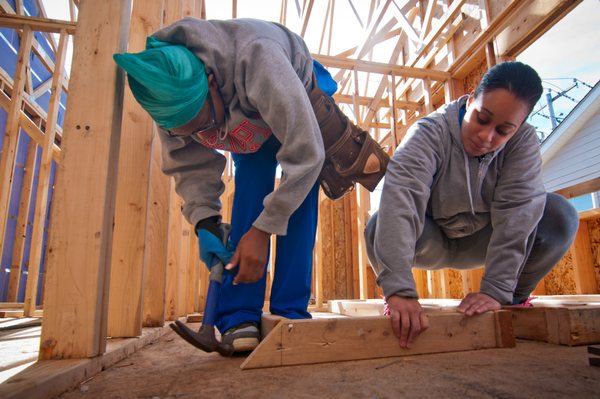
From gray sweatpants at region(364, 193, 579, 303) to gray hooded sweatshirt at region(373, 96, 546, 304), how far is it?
8 cm

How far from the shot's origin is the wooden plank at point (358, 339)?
0.95 meters

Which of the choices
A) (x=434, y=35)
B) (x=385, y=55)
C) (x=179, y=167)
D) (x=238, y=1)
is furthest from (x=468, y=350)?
(x=385, y=55)

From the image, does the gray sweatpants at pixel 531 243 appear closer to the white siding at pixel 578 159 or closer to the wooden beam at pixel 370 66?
the wooden beam at pixel 370 66

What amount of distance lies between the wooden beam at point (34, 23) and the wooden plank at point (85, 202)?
2.41 metres

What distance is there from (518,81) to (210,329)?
1.31 m

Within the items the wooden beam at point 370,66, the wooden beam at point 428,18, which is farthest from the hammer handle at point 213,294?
the wooden beam at point 428,18

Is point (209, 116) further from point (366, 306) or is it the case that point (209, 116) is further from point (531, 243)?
point (366, 306)

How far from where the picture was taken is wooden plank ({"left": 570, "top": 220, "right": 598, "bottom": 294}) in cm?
405

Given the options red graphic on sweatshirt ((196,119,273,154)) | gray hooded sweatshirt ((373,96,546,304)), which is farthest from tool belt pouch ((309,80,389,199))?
red graphic on sweatshirt ((196,119,273,154))

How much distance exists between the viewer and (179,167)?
1359 millimetres

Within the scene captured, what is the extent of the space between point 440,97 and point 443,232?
3.78 metres

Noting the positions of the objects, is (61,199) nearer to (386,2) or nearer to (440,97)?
(386,2)

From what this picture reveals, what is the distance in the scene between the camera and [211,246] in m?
1.18

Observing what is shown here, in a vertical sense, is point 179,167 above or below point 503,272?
above
